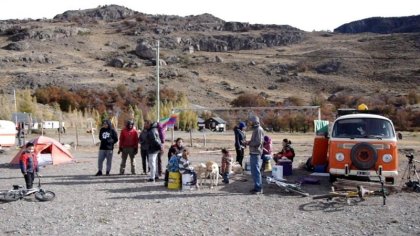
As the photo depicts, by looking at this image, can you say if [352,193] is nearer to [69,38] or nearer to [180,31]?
[69,38]

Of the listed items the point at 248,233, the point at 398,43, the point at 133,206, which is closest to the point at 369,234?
the point at 248,233

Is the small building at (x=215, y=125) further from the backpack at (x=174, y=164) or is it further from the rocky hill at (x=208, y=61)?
the backpack at (x=174, y=164)

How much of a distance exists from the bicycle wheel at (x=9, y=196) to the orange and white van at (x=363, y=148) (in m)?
7.58

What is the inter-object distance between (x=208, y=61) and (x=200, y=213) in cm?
8707

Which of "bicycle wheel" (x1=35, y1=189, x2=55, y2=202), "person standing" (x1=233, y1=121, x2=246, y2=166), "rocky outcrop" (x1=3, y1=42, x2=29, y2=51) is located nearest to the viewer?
"bicycle wheel" (x1=35, y1=189, x2=55, y2=202)

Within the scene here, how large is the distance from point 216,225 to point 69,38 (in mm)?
97213

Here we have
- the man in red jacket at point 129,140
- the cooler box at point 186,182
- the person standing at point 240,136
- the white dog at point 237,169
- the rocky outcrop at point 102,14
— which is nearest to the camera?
the cooler box at point 186,182

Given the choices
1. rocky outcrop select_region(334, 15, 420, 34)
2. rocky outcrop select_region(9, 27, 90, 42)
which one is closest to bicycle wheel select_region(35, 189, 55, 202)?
rocky outcrop select_region(9, 27, 90, 42)

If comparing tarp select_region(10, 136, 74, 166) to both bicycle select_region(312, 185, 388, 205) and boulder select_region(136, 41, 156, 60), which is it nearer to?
bicycle select_region(312, 185, 388, 205)

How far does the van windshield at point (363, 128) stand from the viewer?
13.7m

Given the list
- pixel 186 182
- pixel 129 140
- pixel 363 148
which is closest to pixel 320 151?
pixel 363 148

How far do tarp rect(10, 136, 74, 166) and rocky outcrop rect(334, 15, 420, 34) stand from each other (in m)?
118

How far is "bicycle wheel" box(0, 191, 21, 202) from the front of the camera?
1155 centimetres

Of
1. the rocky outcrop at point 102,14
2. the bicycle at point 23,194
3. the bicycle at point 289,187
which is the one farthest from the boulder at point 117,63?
the bicycle at point 23,194
